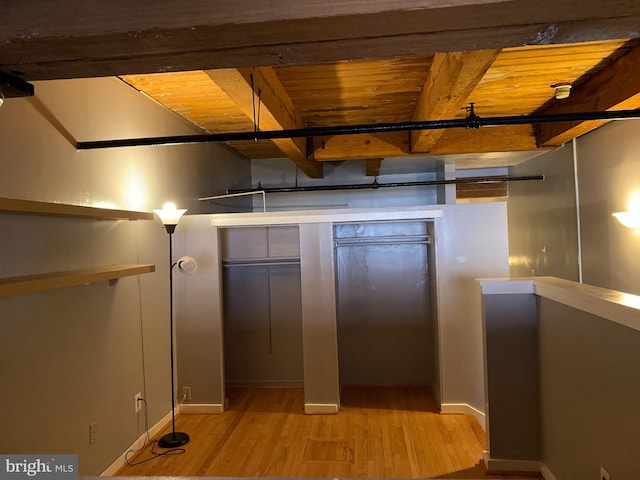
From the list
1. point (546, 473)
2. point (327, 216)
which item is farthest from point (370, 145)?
point (546, 473)

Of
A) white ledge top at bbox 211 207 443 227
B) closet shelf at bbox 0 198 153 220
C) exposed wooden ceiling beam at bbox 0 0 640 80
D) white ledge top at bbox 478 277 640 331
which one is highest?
exposed wooden ceiling beam at bbox 0 0 640 80

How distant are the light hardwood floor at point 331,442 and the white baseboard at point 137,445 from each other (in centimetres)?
6

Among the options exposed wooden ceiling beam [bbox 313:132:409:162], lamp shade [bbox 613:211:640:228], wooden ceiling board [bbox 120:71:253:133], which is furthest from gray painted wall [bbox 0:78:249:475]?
lamp shade [bbox 613:211:640:228]

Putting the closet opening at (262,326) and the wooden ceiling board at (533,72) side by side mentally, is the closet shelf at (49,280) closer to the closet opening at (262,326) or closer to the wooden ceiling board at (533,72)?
the closet opening at (262,326)

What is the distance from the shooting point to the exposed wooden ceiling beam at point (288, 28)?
0.86 metres

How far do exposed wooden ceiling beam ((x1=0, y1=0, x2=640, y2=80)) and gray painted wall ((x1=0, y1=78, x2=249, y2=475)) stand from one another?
4.96 feet

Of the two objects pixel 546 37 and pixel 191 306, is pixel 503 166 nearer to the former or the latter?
pixel 191 306

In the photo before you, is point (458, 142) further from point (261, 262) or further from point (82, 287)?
point (82, 287)

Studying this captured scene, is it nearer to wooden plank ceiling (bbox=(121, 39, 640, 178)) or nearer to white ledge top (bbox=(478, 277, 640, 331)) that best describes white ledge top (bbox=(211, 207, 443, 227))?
wooden plank ceiling (bbox=(121, 39, 640, 178))

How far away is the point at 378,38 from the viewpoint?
0.95m

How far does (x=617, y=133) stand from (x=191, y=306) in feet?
15.0

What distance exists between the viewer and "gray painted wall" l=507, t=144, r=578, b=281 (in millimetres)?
5039

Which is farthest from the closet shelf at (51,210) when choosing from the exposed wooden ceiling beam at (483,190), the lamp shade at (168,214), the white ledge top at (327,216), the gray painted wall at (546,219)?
the exposed wooden ceiling beam at (483,190)

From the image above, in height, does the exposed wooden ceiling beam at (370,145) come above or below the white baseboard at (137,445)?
above
